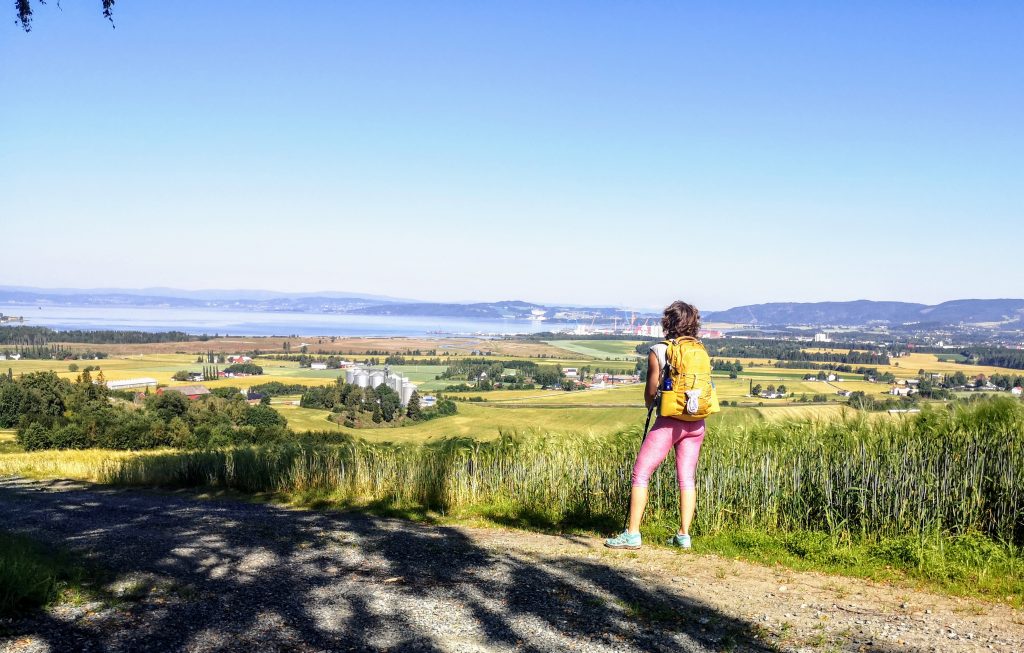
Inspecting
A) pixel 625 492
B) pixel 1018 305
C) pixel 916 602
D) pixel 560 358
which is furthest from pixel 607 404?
pixel 1018 305

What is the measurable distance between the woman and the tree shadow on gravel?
727 millimetres

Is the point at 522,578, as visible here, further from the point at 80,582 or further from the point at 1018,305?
the point at 1018,305

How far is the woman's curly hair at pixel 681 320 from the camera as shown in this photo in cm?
661

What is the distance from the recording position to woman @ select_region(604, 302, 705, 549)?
6586 millimetres

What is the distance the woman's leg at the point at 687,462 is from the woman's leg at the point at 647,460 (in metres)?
0.14

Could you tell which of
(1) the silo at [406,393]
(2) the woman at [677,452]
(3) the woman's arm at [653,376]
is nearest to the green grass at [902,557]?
(2) the woman at [677,452]

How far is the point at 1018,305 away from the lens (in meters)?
182

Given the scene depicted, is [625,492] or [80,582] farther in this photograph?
[625,492]

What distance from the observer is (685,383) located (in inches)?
252

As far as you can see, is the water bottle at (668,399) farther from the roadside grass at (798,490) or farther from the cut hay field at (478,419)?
the cut hay field at (478,419)

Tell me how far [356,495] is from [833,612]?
7.16 meters

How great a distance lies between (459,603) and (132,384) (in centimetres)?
6994

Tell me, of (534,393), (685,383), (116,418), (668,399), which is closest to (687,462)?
(668,399)

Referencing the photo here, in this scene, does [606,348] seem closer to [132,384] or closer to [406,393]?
[406,393]
